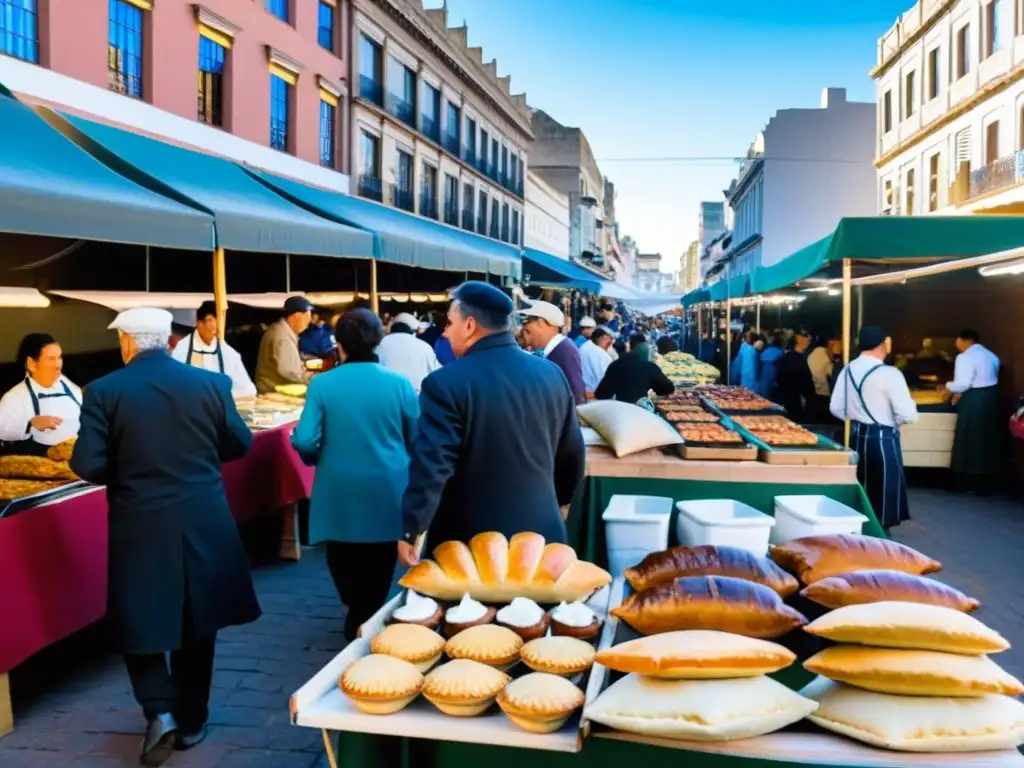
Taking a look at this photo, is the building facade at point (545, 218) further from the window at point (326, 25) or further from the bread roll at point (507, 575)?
the bread roll at point (507, 575)

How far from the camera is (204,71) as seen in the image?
15.8 m

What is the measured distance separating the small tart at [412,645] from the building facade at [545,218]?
44854 mm

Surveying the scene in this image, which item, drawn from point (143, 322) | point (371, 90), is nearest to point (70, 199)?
point (143, 322)

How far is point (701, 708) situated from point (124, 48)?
1457cm

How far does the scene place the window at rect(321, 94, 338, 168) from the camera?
2156 cm

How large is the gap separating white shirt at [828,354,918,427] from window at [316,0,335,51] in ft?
60.4

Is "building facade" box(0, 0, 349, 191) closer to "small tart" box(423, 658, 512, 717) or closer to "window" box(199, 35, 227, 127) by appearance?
"window" box(199, 35, 227, 127)

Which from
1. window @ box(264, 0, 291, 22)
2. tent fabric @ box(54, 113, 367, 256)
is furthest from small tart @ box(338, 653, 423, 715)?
window @ box(264, 0, 291, 22)

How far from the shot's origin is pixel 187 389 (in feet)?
11.6

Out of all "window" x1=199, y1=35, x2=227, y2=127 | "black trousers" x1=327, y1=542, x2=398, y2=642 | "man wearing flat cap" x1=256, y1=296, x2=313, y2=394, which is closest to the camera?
"black trousers" x1=327, y1=542, x2=398, y2=642

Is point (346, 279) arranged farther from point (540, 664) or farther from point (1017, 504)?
point (540, 664)

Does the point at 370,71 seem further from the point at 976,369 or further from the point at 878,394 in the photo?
the point at 878,394

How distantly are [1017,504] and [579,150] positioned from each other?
56112 millimetres

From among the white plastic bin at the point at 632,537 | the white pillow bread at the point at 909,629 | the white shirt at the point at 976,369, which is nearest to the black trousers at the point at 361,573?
the white plastic bin at the point at 632,537
